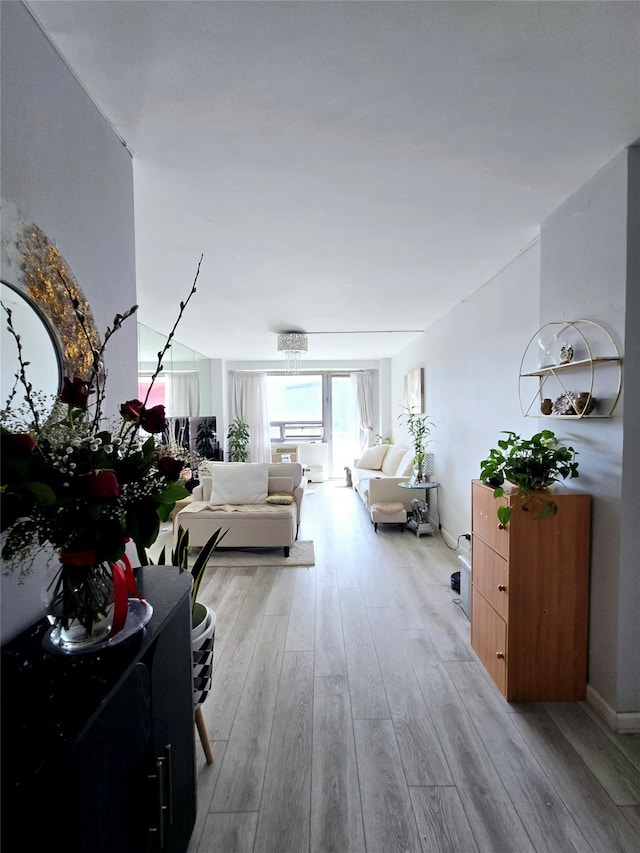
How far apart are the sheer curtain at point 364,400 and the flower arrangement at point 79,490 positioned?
23.5 ft

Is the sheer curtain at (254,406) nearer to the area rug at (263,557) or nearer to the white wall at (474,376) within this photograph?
the white wall at (474,376)

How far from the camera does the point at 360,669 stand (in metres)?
2.20

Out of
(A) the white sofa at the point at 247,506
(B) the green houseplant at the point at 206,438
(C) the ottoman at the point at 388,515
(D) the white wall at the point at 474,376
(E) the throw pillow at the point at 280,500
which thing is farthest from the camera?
(B) the green houseplant at the point at 206,438

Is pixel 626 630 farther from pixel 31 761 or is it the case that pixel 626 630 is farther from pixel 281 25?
pixel 281 25

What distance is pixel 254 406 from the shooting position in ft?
26.7

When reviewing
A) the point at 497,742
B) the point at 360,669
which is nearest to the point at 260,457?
the point at 360,669

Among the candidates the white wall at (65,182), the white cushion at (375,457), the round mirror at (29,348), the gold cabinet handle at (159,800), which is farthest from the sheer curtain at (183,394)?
the gold cabinet handle at (159,800)

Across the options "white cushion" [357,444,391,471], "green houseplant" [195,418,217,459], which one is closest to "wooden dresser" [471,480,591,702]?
"white cushion" [357,444,391,471]

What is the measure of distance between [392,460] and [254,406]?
→ 322cm

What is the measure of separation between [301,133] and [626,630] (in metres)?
2.44

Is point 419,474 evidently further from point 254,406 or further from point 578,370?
point 254,406

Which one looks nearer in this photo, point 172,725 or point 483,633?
point 172,725

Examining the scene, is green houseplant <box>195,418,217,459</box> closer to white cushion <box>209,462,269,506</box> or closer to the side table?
white cushion <box>209,462,269,506</box>

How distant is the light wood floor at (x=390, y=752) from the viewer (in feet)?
4.42
